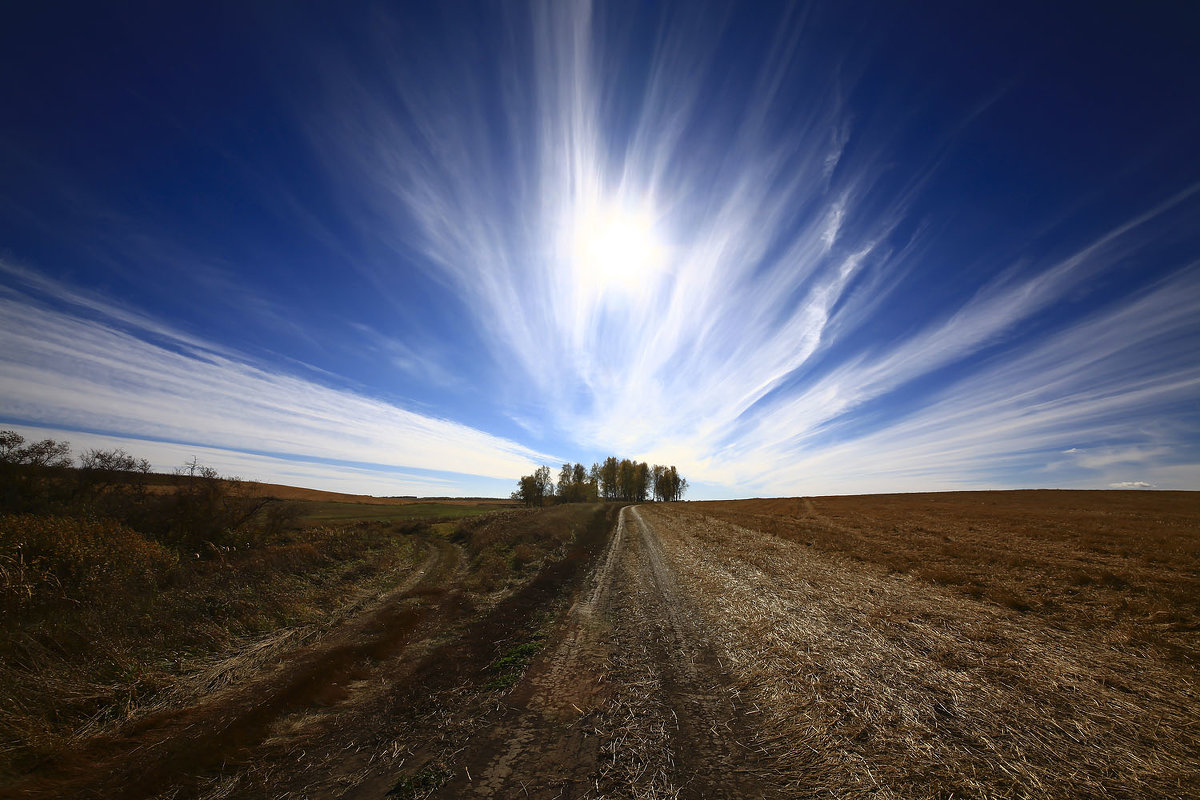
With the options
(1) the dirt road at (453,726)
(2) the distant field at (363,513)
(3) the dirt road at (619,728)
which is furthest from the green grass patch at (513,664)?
(2) the distant field at (363,513)

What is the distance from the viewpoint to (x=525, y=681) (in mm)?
7895

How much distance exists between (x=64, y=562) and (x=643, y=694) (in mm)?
15470

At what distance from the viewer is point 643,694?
23.9ft

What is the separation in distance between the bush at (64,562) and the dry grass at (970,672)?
52.6 ft

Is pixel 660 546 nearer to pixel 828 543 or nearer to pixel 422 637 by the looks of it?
pixel 828 543

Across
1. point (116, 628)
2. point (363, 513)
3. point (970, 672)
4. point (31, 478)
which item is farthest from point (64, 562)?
point (363, 513)

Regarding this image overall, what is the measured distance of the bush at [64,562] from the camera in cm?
922

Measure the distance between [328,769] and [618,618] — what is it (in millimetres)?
7761

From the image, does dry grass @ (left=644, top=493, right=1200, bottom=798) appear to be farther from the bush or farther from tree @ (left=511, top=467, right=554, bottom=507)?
tree @ (left=511, top=467, right=554, bottom=507)

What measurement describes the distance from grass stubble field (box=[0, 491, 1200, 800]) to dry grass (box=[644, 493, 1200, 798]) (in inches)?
1.9

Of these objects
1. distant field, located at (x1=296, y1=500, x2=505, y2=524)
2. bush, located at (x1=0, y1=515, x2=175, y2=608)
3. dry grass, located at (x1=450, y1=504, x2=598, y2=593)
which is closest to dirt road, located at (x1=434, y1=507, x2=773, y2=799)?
dry grass, located at (x1=450, y1=504, x2=598, y2=593)

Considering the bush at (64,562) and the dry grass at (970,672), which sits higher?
the bush at (64,562)

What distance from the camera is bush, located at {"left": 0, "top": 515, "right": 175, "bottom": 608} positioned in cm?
922

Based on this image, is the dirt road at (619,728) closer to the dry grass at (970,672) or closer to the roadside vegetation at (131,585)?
the dry grass at (970,672)
